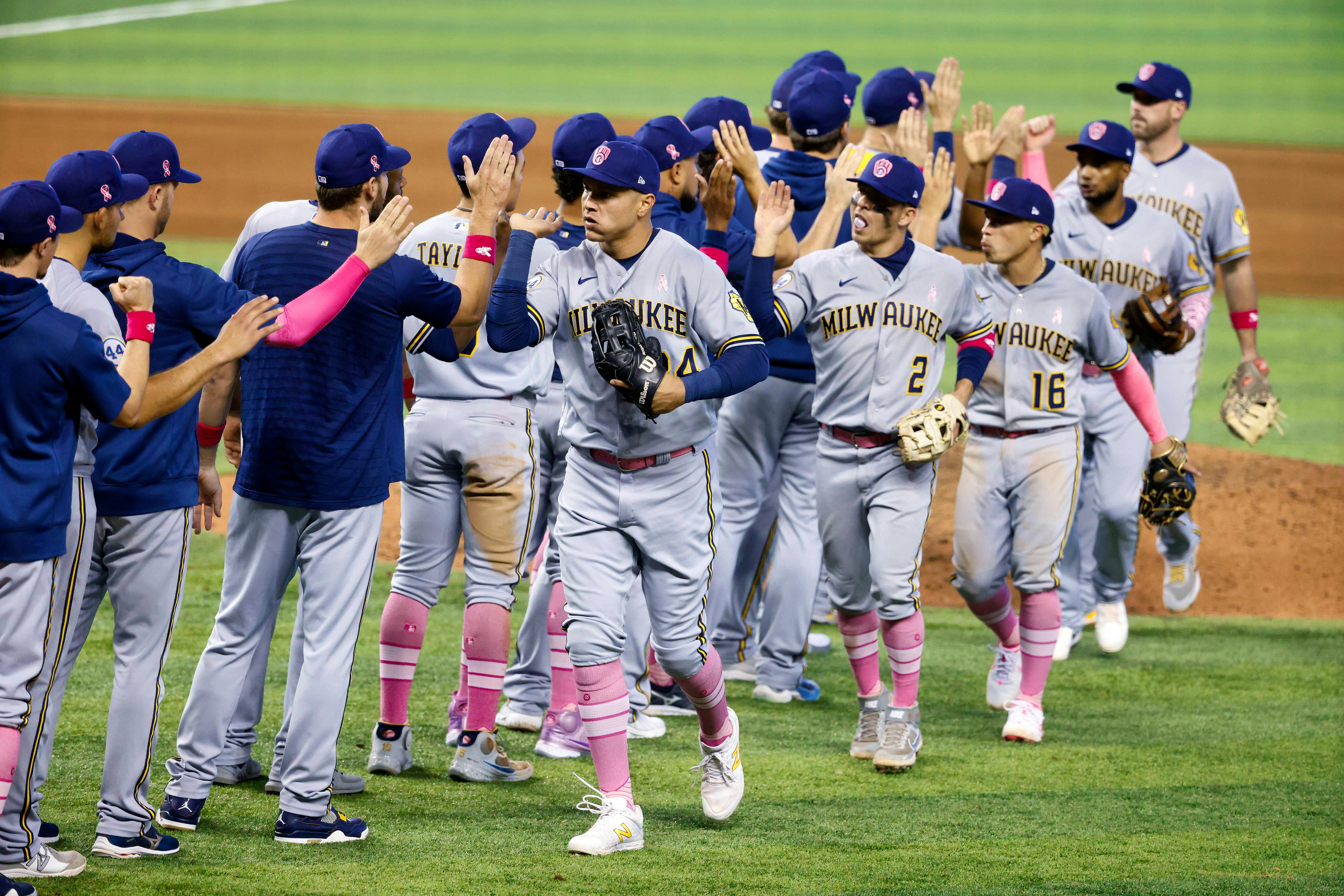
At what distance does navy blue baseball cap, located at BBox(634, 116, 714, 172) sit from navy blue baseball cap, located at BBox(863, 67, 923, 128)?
157 cm

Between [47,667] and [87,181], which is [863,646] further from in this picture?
[87,181]

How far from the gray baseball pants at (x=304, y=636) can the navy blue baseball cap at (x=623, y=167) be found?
1.09 meters

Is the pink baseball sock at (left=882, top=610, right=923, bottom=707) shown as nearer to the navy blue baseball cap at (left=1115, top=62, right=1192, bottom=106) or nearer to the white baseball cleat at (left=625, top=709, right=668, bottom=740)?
the white baseball cleat at (left=625, top=709, right=668, bottom=740)

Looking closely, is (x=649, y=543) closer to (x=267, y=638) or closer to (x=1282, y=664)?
(x=267, y=638)

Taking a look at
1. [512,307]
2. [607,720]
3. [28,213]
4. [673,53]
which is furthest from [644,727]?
[673,53]

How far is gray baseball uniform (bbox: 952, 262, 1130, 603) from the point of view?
5.15 m

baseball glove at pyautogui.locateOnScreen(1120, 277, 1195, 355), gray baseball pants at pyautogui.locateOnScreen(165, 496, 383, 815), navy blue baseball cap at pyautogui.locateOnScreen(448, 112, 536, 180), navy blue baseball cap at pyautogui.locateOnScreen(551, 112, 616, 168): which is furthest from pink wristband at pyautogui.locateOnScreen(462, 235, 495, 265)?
baseball glove at pyautogui.locateOnScreen(1120, 277, 1195, 355)

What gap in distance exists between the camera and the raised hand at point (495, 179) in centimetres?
378

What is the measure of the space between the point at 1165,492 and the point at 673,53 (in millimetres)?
23517

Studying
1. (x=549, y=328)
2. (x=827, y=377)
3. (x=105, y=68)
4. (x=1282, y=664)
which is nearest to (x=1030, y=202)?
(x=827, y=377)

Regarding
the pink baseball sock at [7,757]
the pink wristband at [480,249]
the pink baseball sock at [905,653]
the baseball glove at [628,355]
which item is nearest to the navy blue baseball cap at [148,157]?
the pink wristband at [480,249]

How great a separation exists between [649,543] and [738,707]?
5.54 ft

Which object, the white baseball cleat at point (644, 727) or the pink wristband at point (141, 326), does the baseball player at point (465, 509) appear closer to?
the white baseball cleat at point (644, 727)

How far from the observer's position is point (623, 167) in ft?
12.5
